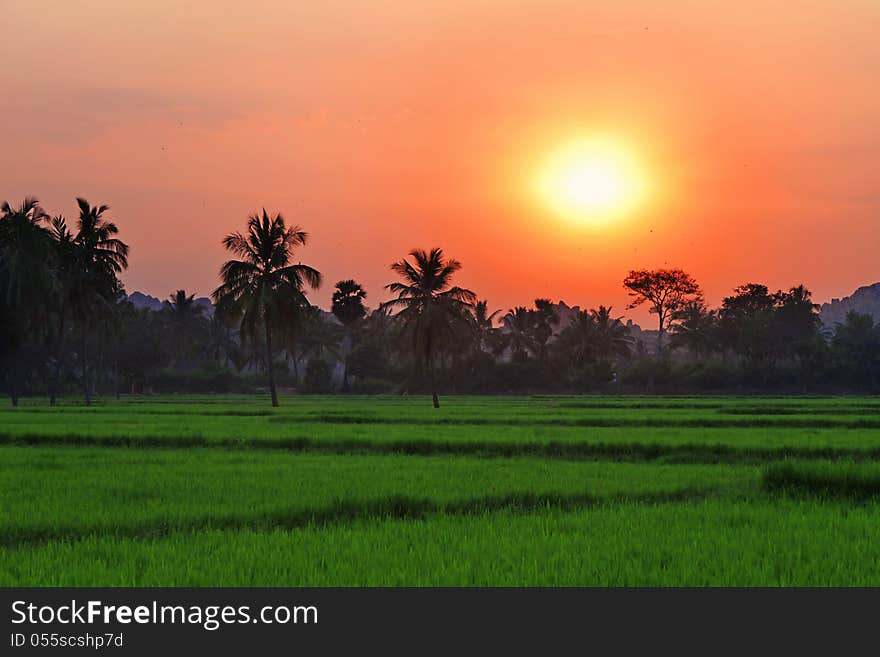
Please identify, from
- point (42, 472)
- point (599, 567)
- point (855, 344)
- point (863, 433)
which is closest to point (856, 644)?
point (599, 567)

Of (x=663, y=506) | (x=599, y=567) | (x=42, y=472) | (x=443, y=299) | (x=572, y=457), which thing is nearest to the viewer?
(x=599, y=567)

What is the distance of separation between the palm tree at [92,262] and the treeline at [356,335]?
3.1 inches

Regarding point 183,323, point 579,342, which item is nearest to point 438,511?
point 579,342

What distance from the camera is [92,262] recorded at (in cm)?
4912

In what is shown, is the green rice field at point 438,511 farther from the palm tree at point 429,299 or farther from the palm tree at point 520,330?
the palm tree at point 520,330

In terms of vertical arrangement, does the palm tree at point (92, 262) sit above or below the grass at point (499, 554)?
above

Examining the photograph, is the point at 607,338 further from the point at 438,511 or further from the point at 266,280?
the point at 438,511

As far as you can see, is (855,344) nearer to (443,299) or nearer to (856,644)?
(443,299)

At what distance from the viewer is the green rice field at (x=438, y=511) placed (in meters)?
6.86

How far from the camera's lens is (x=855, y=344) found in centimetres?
7150

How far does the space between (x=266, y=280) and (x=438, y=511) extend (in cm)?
3661

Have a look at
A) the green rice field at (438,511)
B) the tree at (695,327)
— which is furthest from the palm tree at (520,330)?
the green rice field at (438,511)

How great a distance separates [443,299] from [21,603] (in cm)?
4340

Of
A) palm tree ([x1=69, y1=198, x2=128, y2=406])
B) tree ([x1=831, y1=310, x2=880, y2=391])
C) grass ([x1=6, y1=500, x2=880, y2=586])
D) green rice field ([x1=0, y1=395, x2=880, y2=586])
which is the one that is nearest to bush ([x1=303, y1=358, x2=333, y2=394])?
palm tree ([x1=69, y1=198, x2=128, y2=406])
